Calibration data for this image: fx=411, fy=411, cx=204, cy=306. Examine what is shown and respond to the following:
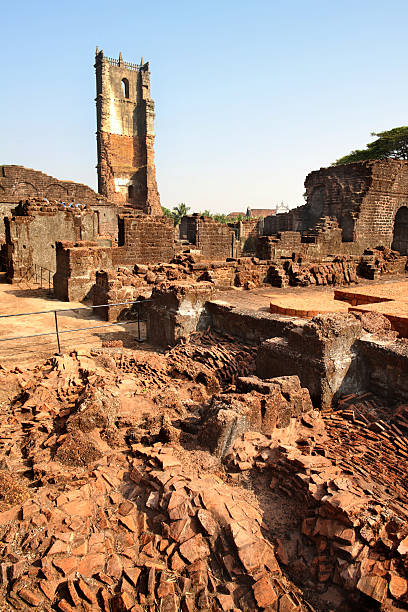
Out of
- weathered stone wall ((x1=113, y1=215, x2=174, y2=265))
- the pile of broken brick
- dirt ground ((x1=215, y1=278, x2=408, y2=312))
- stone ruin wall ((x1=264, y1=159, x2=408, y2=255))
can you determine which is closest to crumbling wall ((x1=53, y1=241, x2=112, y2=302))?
weathered stone wall ((x1=113, y1=215, x2=174, y2=265))

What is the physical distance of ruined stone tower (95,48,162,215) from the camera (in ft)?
135

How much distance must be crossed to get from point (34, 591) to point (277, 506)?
1.70 meters

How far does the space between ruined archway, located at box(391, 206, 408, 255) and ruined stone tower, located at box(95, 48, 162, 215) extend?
2370 cm

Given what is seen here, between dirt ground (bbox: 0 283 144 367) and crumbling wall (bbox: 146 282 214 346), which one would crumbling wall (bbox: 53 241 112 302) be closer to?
dirt ground (bbox: 0 283 144 367)

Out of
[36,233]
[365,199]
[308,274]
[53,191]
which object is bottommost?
[308,274]

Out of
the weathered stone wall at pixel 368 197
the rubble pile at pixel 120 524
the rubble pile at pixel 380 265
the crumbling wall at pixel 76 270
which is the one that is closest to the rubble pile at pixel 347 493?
the rubble pile at pixel 120 524

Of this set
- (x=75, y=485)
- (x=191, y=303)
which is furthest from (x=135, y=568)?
(x=191, y=303)

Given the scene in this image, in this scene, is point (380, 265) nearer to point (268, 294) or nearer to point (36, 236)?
point (268, 294)

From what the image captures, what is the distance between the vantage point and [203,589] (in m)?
2.51

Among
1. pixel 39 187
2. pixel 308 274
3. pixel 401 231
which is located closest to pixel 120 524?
pixel 308 274

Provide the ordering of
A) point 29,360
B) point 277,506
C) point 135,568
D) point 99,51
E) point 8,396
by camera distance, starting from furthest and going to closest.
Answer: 1. point 99,51
2. point 29,360
3. point 8,396
4. point 277,506
5. point 135,568

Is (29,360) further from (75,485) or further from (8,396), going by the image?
(75,485)

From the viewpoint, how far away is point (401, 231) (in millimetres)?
23750

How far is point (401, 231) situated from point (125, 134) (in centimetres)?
3065
